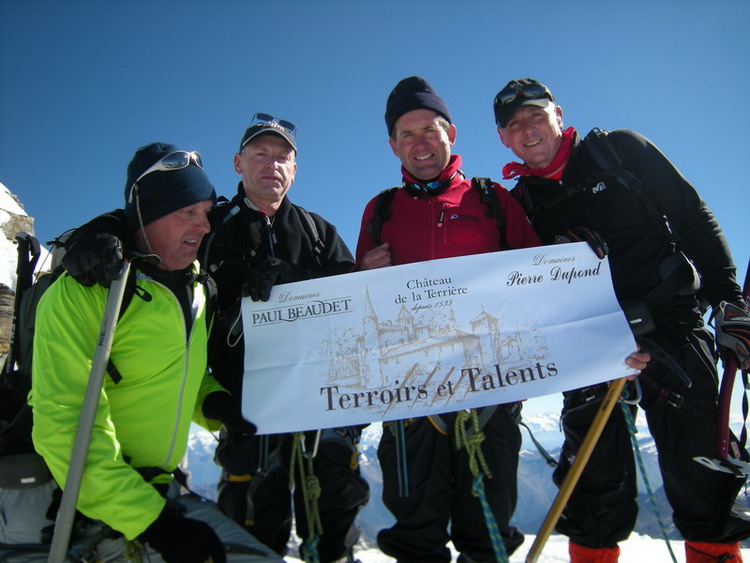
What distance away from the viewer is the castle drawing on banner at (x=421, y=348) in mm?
3672

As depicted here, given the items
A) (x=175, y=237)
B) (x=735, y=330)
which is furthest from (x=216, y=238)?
(x=735, y=330)

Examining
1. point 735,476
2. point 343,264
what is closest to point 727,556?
point 735,476

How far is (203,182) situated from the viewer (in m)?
3.80

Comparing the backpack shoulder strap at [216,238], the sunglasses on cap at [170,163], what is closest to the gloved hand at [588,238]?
the backpack shoulder strap at [216,238]

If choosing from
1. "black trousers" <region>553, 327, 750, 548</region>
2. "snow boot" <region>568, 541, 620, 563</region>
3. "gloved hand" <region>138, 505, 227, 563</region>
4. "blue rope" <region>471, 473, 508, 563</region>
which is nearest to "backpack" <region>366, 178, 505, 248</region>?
"black trousers" <region>553, 327, 750, 548</region>

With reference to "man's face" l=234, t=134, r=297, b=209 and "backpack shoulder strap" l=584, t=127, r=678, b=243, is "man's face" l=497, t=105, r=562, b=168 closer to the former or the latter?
"backpack shoulder strap" l=584, t=127, r=678, b=243

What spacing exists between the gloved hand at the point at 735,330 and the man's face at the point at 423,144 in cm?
259

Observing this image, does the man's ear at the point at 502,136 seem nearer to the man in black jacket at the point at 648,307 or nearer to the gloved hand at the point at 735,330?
the man in black jacket at the point at 648,307

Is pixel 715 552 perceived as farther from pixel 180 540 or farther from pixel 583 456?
pixel 180 540

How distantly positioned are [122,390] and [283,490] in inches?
64.2

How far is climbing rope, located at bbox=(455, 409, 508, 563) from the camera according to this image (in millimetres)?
3197

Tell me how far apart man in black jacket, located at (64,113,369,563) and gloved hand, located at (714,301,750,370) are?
3.10 m

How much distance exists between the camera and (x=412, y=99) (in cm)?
439

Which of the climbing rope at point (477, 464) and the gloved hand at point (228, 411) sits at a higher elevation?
the gloved hand at point (228, 411)
